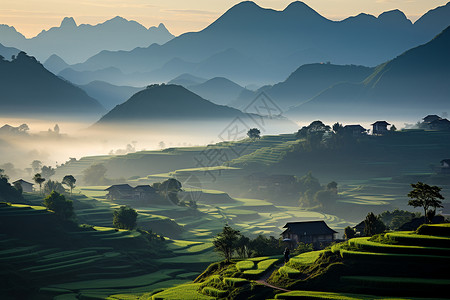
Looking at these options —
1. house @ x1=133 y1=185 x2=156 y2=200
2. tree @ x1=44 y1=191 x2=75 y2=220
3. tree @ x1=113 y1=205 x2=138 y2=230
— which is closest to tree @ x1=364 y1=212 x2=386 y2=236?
tree @ x1=113 y1=205 x2=138 y2=230

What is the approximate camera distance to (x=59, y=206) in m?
111

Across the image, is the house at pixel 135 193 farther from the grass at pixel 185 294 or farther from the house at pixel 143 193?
the grass at pixel 185 294

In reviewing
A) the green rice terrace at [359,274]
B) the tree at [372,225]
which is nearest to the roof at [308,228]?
the tree at [372,225]

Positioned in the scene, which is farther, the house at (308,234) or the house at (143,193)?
the house at (143,193)

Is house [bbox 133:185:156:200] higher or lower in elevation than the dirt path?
higher

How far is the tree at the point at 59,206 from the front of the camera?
110 m

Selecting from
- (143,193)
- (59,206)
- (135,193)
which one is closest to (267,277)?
(59,206)

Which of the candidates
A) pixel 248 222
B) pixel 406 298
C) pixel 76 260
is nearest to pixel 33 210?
pixel 76 260

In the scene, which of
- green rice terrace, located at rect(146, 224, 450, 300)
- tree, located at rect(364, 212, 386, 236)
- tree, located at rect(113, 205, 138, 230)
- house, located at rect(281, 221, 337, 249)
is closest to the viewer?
green rice terrace, located at rect(146, 224, 450, 300)

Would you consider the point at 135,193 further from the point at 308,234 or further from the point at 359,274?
the point at 359,274

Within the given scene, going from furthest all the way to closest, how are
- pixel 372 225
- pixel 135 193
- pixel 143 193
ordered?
pixel 135 193 < pixel 143 193 < pixel 372 225

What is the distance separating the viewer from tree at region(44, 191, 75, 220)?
110m

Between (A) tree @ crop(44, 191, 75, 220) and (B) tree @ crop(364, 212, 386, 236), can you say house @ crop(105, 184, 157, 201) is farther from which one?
(B) tree @ crop(364, 212, 386, 236)

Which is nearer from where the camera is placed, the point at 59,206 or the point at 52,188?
the point at 59,206
